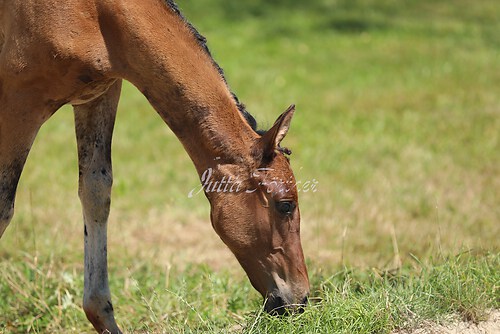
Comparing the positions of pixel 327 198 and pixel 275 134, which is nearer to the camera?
pixel 275 134

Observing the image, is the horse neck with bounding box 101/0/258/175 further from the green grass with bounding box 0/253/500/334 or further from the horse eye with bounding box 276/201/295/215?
the green grass with bounding box 0/253/500/334

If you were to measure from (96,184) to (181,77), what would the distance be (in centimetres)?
95

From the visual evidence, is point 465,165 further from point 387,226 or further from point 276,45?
point 276,45

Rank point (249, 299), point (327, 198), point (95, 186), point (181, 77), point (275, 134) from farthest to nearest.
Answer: point (327, 198) → point (249, 299) → point (95, 186) → point (181, 77) → point (275, 134)

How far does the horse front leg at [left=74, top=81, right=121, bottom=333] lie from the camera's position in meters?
4.27

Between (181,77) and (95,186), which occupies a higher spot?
(181,77)

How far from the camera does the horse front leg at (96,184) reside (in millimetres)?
4266

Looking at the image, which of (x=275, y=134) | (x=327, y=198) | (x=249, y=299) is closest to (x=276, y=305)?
(x=275, y=134)

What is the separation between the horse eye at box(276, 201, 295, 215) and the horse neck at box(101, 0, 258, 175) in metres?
0.24

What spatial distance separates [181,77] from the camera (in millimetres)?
3715

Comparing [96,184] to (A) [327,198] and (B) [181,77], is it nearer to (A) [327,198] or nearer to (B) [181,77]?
(B) [181,77]

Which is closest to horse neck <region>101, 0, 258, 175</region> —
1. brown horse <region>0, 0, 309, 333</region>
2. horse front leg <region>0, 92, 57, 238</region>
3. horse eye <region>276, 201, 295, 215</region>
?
brown horse <region>0, 0, 309, 333</region>

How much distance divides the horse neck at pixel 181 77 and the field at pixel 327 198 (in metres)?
0.32

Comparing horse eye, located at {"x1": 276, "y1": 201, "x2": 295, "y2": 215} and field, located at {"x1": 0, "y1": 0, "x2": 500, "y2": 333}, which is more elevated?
horse eye, located at {"x1": 276, "y1": 201, "x2": 295, "y2": 215}
